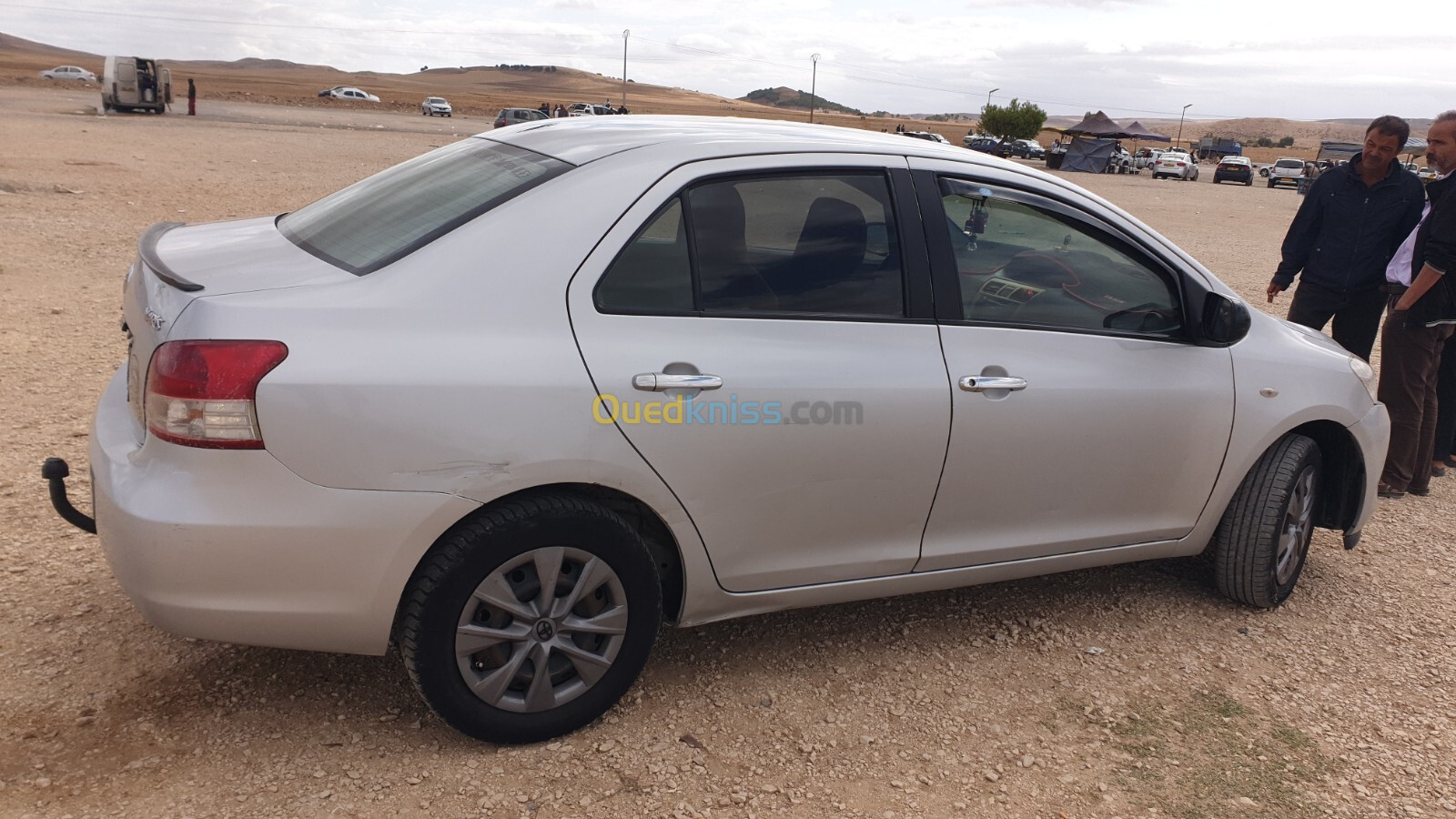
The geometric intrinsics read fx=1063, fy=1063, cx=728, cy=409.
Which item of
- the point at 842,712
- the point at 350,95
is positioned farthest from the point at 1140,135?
the point at 842,712

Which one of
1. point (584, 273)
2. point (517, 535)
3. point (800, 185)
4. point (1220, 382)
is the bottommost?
point (517, 535)

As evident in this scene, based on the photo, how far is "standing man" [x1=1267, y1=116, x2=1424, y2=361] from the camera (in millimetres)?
5441

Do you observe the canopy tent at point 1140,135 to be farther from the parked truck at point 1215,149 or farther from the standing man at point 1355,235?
the standing man at point 1355,235

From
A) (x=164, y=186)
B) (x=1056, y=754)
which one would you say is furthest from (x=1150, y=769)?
(x=164, y=186)

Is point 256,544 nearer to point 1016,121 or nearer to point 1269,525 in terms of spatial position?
point 1269,525

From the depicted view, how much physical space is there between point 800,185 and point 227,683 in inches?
89.0

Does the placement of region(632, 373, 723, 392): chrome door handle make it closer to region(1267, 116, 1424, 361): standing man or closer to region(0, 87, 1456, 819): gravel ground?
region(0, 87, 1456, 819): gravel ground

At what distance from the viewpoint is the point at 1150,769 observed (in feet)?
10.1

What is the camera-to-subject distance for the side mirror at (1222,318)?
360cm

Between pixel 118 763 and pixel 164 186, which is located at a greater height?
pixel 164 186

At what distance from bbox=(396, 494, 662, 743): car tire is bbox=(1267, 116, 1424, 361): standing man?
→ 443cm

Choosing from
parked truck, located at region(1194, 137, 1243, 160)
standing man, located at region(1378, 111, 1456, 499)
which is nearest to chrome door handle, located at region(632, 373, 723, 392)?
standing man, located at region(1378, 111, 1456, 499)

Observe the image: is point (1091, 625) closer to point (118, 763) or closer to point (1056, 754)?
point (1056, 754)

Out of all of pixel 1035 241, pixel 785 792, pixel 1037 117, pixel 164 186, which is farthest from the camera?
pixel 1037 117
